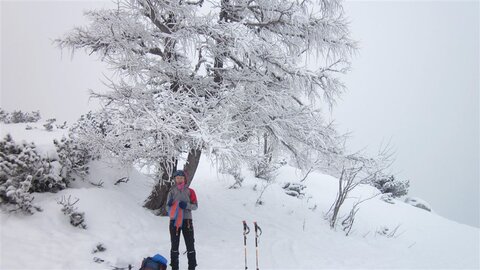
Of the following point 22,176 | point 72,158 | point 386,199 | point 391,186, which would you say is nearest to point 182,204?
point 22,176

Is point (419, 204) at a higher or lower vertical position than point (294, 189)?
lower

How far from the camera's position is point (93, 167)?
8.44 meters

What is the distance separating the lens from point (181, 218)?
6035mm

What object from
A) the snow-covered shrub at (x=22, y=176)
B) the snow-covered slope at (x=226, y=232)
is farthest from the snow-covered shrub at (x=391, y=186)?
the snow-covered shrub at (x=22, y=176)

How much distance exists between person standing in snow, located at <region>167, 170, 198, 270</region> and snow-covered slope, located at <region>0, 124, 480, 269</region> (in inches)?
23.4

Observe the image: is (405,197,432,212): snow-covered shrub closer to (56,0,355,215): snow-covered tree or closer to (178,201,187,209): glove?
(56,0,355,215): snow-covered tree

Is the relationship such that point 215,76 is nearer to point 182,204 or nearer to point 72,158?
point 182,204

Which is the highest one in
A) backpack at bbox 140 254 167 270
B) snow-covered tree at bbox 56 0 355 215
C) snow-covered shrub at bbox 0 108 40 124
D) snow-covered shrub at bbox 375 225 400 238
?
snow-covered tree at bbox 56 0 355 215

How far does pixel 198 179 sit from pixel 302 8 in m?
7.07

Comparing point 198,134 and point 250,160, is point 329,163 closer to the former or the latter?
point 250,160

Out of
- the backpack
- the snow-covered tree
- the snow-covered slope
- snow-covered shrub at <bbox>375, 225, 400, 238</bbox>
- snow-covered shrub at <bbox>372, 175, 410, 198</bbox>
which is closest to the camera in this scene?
the backpack

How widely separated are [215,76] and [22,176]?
170 inches

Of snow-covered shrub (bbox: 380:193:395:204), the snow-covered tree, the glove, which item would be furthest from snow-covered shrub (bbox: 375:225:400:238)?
the glove

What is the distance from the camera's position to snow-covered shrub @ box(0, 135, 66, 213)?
6.04 meters
